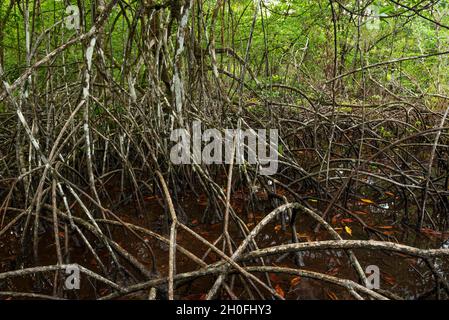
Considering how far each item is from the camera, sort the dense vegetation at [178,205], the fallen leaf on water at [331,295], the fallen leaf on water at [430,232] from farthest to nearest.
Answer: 1. the fallen leaf on water at [430,232]
2. the fallen leaf on water at [331,295]
3. the dense vegetation at [178,205]

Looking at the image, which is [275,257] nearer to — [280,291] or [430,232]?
[280,291]

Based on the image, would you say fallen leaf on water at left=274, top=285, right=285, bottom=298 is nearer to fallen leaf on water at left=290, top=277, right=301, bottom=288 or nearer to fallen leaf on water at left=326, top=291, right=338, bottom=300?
fallen leaf on water at left=290, top=277, right=301, bottom=288

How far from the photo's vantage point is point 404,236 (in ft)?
7.68

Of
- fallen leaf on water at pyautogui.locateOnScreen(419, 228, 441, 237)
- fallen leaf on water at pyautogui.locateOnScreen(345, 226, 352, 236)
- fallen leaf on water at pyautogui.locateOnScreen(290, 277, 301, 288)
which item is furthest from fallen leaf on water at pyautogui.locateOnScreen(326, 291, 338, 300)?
fallen leaf on water at pyautogui.locateOnScreen(419, 228, 441, 237)

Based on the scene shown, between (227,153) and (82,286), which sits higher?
(227,153)

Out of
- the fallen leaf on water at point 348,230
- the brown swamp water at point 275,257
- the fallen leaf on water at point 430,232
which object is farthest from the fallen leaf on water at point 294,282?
the fallen leaf on water at point 430,232

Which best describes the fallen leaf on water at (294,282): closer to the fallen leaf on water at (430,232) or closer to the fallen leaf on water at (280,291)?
the fallen leaf on water at (280,291)

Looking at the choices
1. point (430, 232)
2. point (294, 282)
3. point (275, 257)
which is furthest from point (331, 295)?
point (430, 232)

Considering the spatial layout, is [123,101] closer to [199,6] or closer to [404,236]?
[199,6]

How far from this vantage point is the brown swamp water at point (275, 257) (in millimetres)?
1747

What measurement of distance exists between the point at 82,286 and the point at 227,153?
4.84 ft

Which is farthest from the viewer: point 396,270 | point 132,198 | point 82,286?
Answer: point 132,198

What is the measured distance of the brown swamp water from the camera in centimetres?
175
